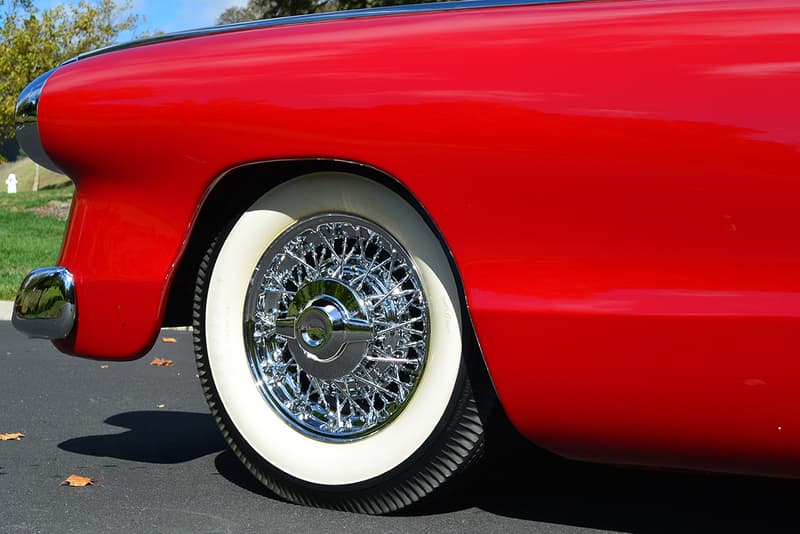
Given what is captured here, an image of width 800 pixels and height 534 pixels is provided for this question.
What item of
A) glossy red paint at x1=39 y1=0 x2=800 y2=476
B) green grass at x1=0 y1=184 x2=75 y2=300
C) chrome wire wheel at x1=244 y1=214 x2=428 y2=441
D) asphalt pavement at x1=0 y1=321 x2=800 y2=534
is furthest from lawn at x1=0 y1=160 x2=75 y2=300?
glossy red paint at x1=39 y1=0 x2=800 y2=476

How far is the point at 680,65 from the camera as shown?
97.0 inches

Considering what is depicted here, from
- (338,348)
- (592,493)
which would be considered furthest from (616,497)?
(338,348)

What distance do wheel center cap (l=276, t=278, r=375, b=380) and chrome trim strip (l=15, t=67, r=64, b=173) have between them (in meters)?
0.87

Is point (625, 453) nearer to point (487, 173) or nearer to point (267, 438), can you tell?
point (487, 173)

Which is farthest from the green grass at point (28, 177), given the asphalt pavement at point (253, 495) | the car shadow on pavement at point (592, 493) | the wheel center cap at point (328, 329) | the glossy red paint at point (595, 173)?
the glossy red paint at point (595, 173)

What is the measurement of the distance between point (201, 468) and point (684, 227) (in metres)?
1.80

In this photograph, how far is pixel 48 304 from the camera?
3303mm

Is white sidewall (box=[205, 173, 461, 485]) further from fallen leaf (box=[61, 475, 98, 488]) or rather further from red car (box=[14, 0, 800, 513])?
fallen leaf (box=[61, 475, 98, 488])

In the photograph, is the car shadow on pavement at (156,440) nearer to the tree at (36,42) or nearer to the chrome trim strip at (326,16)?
the chrome trim strip at (326,16)

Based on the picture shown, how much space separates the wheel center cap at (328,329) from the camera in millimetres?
2982

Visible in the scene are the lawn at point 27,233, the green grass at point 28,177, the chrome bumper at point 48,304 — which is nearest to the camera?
the chrome bumper at point 48,304

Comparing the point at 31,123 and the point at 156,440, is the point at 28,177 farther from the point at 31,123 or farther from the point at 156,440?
the point at 31,123

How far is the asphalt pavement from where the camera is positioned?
2.92 metres

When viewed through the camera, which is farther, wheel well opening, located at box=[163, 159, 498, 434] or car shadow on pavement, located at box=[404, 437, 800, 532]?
car shadow on pavement, located at box=[404, 437, 800, 532]
